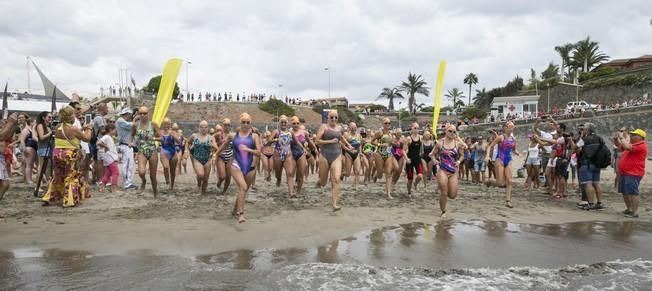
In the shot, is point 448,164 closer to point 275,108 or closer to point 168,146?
point 168,146

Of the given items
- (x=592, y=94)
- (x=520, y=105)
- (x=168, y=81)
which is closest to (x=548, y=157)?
(x=168, y=81)

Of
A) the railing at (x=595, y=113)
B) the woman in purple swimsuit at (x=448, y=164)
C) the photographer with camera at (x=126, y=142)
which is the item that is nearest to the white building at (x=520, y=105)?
the railing at (x=595, y=113)

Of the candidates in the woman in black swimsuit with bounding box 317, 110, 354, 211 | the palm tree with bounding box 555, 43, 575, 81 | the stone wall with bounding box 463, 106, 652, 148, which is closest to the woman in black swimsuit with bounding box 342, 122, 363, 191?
the woman in black swimsuit with bounding box 317, 110, 354, 211

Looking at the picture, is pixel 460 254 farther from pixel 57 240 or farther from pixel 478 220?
pixel 57 240

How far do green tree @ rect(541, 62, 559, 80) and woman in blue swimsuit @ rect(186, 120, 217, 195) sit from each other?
76856 millimetres

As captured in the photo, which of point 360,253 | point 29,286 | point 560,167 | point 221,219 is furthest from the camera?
point 560,167

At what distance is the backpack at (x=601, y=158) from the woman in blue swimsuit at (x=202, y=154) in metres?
7.56

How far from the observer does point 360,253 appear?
491 cm

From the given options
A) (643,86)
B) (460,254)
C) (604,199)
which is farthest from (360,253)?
(643,86)

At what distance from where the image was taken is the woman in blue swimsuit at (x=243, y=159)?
20.7ft

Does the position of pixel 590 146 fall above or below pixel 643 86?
below

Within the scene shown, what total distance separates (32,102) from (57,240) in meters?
39.3

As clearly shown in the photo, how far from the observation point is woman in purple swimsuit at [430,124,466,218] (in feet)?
23.8

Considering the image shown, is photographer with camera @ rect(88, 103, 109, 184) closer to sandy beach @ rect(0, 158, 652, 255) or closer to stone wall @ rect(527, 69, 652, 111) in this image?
sandy beach @ rect(0, 158, 652, 255)
